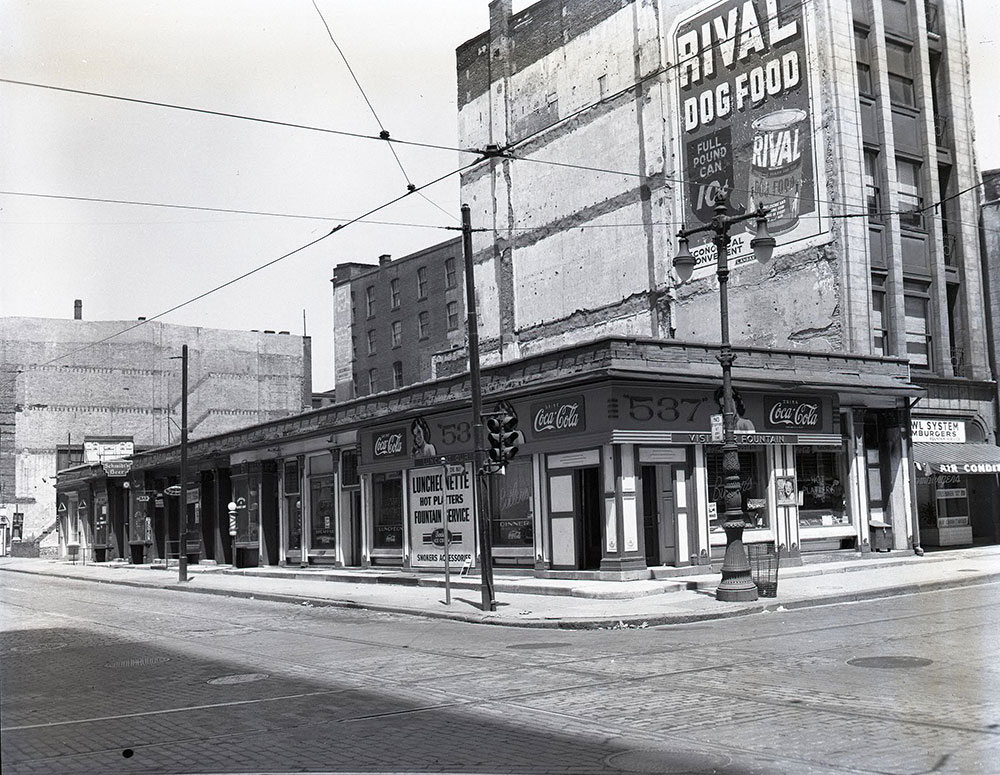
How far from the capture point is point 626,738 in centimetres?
832

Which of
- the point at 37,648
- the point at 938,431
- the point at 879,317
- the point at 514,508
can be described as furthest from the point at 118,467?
the point at 938,431

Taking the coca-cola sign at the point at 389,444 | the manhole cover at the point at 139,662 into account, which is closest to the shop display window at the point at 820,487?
the coca-cola sign at the point at 389,444

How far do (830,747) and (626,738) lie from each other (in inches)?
59.8

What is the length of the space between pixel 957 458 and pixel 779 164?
1030cm

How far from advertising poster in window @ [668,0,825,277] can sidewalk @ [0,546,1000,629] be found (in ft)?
36.6

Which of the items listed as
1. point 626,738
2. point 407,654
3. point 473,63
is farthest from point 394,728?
point 473,63

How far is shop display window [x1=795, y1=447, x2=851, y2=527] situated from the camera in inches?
1107

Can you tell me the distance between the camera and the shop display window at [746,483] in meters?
26.1

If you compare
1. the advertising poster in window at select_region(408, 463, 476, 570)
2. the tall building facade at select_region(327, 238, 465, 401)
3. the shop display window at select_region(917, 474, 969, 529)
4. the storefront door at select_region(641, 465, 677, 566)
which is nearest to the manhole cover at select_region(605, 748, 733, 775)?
the storefront door at select_region(641, 465, 677, 566)

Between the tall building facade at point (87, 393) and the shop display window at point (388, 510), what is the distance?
4055 centimetres

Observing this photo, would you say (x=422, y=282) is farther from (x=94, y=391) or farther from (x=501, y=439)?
(x=501, y=439)

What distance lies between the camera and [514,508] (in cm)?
2742

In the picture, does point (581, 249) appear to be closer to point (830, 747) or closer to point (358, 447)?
point (358, 447)

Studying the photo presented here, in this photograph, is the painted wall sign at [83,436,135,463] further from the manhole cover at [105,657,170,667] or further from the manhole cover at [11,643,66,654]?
the manhole cover at [105,657,170,667]
